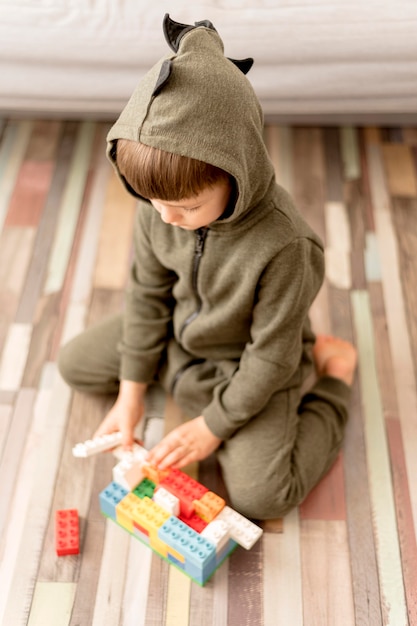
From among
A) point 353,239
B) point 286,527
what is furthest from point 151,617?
point 353,239

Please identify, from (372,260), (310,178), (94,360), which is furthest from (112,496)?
(310,178)

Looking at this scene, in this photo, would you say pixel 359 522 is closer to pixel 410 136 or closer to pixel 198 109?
pixel 198 109

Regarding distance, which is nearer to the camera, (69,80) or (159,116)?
(159,116)

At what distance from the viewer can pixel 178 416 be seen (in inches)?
54.0

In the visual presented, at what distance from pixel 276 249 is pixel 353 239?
661mm

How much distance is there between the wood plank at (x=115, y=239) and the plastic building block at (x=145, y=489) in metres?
0.49

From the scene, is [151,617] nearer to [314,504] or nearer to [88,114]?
[314,504]

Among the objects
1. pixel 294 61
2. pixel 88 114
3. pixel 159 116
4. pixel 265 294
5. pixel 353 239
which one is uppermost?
pixel 159 116

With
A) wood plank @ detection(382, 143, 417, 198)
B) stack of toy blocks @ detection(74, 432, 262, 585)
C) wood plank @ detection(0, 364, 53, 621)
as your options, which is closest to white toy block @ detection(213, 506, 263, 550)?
stack of toy blocks @ detection(74, 432, 262, 585)

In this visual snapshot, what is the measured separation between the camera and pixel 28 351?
146 centimetres

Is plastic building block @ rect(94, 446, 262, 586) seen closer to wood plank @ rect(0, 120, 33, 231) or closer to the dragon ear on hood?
the dragon ear on hood

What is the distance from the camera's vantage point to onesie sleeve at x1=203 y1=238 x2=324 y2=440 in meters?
1.08

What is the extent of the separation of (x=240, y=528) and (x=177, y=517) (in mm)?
94

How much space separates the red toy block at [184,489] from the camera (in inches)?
45.6
